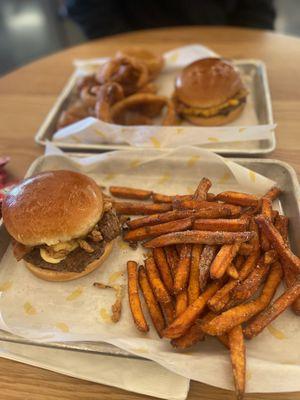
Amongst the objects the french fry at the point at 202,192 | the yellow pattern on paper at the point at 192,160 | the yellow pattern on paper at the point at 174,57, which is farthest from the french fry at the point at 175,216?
the yellow pattern on paper at the point at 174,57

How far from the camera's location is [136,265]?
1649mm

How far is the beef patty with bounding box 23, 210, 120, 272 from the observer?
1631 millimetres

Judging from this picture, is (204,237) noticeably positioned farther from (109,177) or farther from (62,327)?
(109,177)

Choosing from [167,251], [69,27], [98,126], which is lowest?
[69,27]

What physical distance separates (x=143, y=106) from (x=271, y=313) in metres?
1.70

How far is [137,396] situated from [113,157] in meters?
1.25

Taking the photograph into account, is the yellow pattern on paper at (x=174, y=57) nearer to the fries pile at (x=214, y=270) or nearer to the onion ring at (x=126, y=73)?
the onion ring at (x=126, y=73)

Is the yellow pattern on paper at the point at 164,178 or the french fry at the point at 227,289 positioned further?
the yellow pattern on paper at the point at 164,178

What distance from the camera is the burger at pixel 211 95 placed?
95.3 inches

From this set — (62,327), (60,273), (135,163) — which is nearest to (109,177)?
(135,163)

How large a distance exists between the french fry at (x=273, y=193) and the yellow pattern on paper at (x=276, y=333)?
0.63 meters

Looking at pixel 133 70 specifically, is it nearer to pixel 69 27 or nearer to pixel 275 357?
pixel 275 357

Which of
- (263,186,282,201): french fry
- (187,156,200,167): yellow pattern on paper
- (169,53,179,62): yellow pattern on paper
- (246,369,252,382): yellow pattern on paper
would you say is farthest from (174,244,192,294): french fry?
(169,53,179,62): yellow pattern on paper

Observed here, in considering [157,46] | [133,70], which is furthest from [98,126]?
[157,46]
